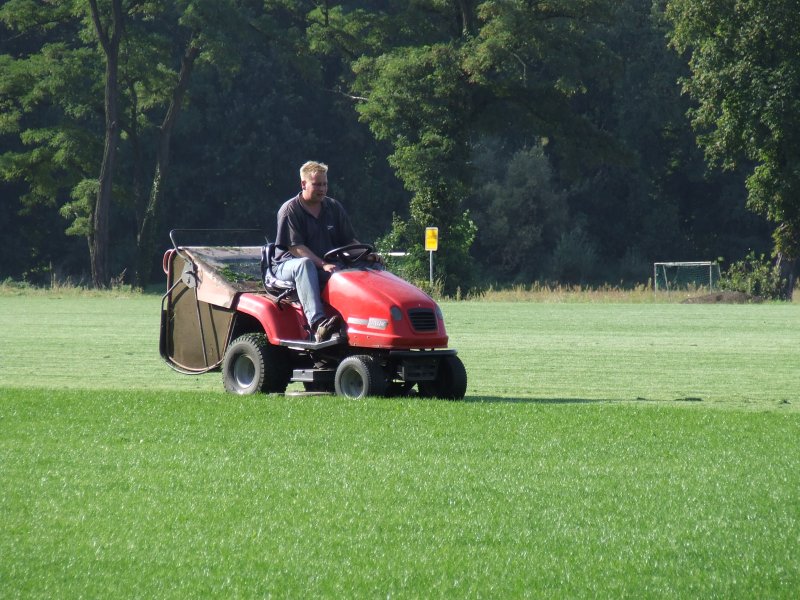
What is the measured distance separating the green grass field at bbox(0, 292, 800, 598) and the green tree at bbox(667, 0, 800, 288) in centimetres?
2934

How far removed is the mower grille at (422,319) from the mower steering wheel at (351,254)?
0.80m

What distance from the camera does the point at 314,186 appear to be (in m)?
11.8

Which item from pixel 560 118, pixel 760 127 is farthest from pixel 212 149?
pixel 760 127

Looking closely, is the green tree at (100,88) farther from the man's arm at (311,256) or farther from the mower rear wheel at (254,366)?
the man's arm at (311,256)

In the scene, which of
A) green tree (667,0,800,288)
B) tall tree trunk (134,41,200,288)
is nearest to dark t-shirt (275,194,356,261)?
green tree (667,0,800,288)

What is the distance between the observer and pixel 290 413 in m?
10.2

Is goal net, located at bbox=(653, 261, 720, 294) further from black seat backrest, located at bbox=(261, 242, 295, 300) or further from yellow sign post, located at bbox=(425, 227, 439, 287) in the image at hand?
black seat backrest, located at bbox=(261, 242, 295, 300)

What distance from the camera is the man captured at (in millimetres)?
11383

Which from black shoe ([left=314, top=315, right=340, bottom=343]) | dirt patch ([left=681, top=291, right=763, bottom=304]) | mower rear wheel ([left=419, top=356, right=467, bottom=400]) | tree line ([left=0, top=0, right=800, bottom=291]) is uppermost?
tree line ([left=0, top=0, right=800, bottom=291])

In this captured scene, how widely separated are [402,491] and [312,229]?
5.39m

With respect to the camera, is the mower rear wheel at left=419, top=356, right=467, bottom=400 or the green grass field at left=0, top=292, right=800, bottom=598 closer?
the green grass field at left=0, top=292, right=800, bottom=598

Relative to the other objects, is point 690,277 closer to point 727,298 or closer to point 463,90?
point 463,90

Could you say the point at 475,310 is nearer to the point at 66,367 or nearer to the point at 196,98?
the point at 66,367

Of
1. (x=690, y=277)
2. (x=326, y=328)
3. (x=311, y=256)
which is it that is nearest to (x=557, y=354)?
(x=311, y=256)
